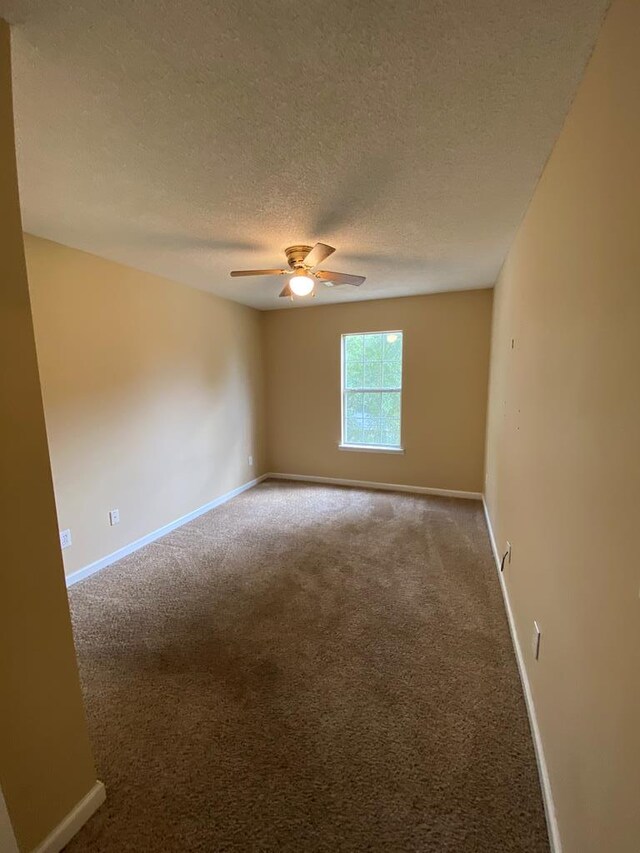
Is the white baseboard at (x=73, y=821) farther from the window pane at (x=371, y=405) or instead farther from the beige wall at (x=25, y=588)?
the window pane at (x=371, y=405)

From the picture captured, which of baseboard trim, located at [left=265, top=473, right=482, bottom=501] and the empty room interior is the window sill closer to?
baseboard trim, located at [left=265, top=473, right=482, bottom=501]

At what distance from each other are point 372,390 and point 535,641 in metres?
3.40

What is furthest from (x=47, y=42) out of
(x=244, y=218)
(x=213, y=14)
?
(x=244, y=218)

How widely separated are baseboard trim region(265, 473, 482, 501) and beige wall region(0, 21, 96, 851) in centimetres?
381

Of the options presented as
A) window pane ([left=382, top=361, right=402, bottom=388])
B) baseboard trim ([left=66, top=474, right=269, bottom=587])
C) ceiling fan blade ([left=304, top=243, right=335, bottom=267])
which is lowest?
baseboard trim ([left=66, top=474, right=269, bottom=587])

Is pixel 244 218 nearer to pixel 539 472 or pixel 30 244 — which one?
pixel 30 244

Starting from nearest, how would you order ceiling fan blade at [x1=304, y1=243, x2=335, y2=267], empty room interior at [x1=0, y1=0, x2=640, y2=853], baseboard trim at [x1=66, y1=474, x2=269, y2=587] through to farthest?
empty room interior at [x1=0, y1=0, x2=640, y2=853] < ceiling fan blade at [x1=304, y1=243, x2=335, y2=267] < baseboard trim at [x1=66, y1=474, x2=269, y2=587]

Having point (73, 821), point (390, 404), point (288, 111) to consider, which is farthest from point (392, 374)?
point (73, 821)

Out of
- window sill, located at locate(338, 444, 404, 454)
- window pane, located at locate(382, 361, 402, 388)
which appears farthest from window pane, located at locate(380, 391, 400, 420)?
window sill, located at locate(338, 444, 404, 454)

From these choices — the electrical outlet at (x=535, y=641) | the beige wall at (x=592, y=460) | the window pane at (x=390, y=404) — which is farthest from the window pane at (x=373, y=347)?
the electrical outlet at (x=535, y=641)

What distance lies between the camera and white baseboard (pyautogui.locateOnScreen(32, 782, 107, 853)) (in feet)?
3.57

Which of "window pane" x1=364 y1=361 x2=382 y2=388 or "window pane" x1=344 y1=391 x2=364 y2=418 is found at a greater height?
"window pane" x1=364 y1=361 x2=382 y2=388

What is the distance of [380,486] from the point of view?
462cm

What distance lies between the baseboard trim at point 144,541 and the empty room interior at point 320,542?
0.04 metres
